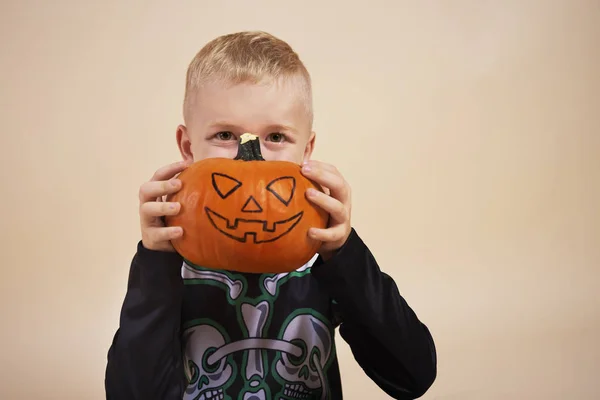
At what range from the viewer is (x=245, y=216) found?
0.93 meters

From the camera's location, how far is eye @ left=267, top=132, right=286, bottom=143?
121cm

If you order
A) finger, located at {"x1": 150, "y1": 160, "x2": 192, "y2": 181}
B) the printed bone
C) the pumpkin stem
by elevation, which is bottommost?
the printed bone

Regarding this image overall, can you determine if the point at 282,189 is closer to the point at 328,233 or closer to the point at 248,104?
the point at 328,233

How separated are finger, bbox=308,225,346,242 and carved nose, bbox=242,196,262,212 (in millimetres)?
94

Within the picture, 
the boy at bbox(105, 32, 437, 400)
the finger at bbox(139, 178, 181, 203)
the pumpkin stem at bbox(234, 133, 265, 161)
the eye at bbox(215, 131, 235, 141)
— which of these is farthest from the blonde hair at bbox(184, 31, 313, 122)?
the finger at bbox(139, 178, 181, 203)

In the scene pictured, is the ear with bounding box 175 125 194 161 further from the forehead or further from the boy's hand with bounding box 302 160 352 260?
the boy's hand with bounding box 302 160 352 260

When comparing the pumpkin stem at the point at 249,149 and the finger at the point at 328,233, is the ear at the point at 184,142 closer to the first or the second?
the pumpkin stem at the point at 249,149

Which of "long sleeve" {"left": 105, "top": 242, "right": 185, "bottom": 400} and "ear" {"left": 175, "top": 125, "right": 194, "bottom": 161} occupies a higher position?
"ear" {"left": 175, "top": 125, "right": 194, "bottom": 161}

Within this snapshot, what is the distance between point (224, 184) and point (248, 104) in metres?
0.29

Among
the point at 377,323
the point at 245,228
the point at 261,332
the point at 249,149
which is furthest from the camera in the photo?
the point at 261,332

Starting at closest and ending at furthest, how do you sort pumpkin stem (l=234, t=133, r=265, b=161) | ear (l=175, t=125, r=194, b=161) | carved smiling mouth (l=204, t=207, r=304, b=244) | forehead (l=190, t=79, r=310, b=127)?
1. carved smiling mouth (l=204, t=207, r=304, b=244)
2. pumpkin stem (l=234, t=133, r=265, b=161)
3. forehead (l=190, t=79, r=310, b=127)
4. ear (l=175, t=125, r=194, b=161)

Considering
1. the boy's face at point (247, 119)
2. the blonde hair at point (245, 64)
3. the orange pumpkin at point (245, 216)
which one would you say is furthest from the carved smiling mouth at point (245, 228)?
the blonde hair at point (245, 64)

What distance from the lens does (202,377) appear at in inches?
50.4

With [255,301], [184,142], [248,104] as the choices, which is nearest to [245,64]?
[248,104]
